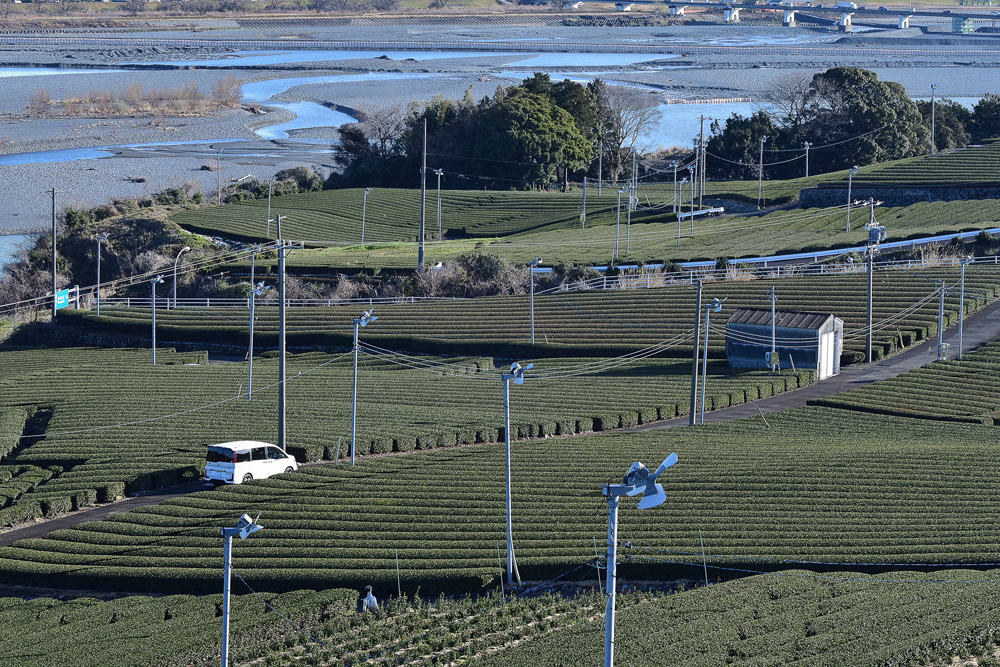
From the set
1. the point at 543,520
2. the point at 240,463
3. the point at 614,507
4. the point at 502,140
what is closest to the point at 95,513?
the point at 240,463

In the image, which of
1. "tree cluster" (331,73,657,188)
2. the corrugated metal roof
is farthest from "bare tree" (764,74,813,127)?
the corrugated metal roof

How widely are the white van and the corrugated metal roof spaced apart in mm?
25918

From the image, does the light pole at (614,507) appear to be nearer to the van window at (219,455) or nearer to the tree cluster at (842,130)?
the van window at (219,455)

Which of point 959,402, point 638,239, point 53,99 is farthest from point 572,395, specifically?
point 53,99

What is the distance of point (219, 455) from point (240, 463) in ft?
2.74

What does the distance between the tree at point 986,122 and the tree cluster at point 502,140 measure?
110ft

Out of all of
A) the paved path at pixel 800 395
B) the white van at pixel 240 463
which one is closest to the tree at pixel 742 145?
the paved path at pixel 800 395

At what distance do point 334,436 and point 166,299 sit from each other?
112 ft

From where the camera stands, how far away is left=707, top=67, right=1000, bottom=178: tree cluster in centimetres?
11125

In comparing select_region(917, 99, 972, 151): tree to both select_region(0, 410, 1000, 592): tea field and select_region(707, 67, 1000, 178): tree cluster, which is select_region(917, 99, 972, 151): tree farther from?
select_region(0, 410, 1000, 592): tea field

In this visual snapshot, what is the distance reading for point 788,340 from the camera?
183 feet

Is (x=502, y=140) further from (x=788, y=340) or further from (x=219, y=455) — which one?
(x=219, y=455)

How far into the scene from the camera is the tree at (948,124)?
11800cm

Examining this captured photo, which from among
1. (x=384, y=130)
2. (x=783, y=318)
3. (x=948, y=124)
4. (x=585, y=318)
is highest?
(x=948, y=124)
